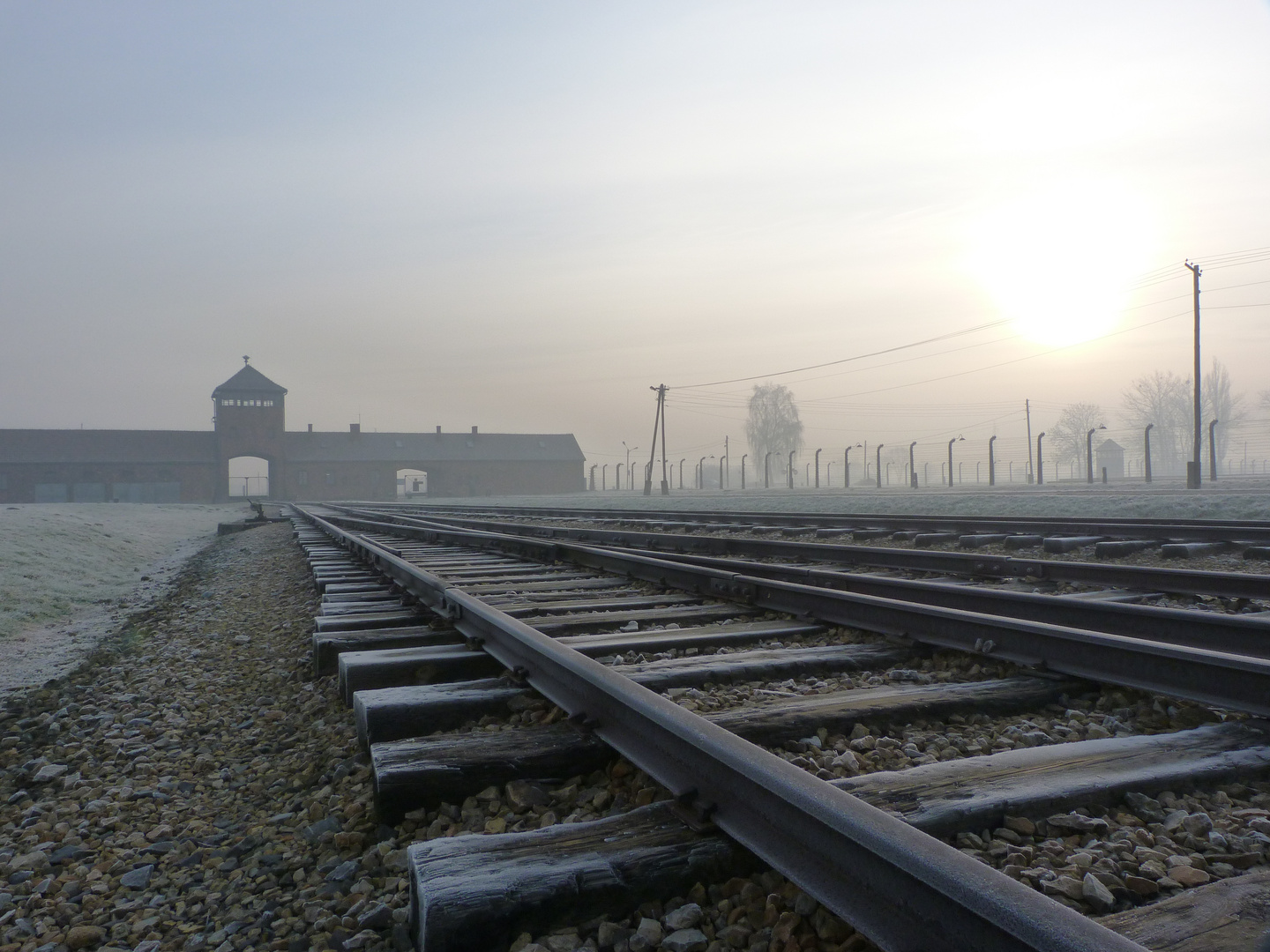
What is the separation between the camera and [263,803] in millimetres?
2625

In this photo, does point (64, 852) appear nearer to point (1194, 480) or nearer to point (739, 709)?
point (739, 709)

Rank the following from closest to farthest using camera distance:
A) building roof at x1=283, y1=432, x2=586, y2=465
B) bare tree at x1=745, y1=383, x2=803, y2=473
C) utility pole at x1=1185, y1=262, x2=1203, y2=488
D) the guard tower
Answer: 1. utility pole at x1=1185, y1=262, x2=1203, y2=488
2. the guard tower
3. building roof at x1=283, y1=432, x2=586, y2=465
4. bare tree at x1=745, y1=383, x2=803, y2=473

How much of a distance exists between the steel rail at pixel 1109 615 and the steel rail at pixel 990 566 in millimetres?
325

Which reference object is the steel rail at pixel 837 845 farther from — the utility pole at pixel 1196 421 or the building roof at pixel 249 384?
the building roof at pixel 249 384

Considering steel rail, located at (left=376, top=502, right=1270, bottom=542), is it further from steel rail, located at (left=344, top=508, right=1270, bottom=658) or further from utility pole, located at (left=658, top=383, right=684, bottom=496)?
utility pole, located at (left=658, top=383, right=684, bottom=496)

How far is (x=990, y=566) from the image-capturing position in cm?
602

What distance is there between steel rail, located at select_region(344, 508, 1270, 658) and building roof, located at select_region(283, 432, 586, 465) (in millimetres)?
68643

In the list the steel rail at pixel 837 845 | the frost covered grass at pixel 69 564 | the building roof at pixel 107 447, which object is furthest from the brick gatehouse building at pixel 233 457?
the steel rail at pixel 837 845

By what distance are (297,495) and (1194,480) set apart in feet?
199

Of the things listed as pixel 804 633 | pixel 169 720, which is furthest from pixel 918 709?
pixel 169 720

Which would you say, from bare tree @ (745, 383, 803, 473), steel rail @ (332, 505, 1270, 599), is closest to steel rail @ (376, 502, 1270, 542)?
steel rail @ (332, 505, 1270, 599)

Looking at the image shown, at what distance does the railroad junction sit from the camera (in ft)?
4.72

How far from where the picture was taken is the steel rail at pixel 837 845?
1.06 metres

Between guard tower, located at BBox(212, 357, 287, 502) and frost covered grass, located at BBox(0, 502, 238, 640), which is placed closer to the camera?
frost covered grass, located at BBox(0, 502, 238, 640)
